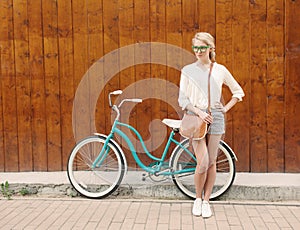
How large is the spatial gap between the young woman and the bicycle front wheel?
0.98 m

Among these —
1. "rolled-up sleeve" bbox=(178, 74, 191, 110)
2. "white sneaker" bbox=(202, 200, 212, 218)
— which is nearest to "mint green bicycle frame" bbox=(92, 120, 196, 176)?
"white sneaker" bbox=(202, 200, 212, 218)

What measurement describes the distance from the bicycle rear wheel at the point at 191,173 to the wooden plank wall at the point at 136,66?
37 cm

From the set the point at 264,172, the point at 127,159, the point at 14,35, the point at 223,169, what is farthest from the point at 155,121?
the point at 14,35

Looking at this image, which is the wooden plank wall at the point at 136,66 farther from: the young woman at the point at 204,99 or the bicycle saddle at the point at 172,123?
the young woman at the point at 204,99

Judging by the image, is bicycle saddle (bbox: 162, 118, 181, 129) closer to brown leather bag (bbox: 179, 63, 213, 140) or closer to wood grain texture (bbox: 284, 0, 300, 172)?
brown leather bag (bbox: 179, 63, 213, 140)

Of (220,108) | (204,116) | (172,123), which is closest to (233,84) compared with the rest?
(220,108)

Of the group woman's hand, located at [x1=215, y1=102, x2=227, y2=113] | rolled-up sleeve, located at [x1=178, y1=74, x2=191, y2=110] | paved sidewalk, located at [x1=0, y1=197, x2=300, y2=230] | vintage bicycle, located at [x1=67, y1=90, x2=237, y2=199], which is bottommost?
paved sidewalk, located at [x1=0, y1=197, x2=300, y2=230]

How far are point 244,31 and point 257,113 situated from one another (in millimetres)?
996

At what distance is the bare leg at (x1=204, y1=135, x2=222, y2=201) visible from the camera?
4797 mm

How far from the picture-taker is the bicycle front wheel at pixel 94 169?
5273 millimetres

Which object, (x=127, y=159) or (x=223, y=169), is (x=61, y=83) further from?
(x=223, y=169)

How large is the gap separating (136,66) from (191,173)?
147 centimetres

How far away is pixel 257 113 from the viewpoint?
17.9 ft

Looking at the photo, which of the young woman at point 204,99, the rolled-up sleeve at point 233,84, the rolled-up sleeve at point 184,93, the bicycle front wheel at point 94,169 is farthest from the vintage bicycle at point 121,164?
the rolled-up sleeve at point 233,84
